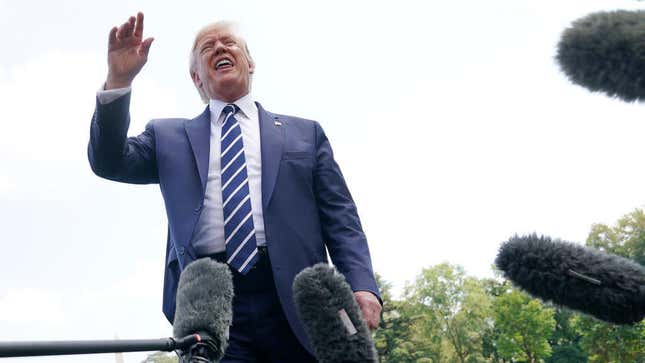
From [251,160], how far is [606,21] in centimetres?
325

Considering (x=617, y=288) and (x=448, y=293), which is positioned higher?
(x=617, y=288)

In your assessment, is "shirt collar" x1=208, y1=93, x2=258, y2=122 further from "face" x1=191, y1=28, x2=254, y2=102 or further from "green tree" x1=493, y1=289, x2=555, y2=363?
"green tree" x1=493, y1=289, x2=555, y2=363

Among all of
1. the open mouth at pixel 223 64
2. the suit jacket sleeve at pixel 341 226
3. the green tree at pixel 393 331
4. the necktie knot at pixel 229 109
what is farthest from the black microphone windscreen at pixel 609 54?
the green tree at pixel 393 331

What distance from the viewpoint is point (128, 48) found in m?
3.33

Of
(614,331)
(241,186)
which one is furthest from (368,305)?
(614,331)

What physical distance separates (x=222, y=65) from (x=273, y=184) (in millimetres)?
963

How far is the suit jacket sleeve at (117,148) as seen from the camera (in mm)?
3684

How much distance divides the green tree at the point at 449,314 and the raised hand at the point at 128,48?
159 feet

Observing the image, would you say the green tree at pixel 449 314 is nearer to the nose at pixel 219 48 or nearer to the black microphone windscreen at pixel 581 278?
the nose at pixel 219 48

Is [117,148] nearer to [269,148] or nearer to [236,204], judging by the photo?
[236,204]

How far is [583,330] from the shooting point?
121 ft

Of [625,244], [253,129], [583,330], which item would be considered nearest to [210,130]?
[253,129]

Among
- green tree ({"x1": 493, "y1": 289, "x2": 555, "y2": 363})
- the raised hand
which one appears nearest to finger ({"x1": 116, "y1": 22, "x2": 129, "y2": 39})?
the raised hand

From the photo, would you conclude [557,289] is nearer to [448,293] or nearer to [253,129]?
[253,129]
